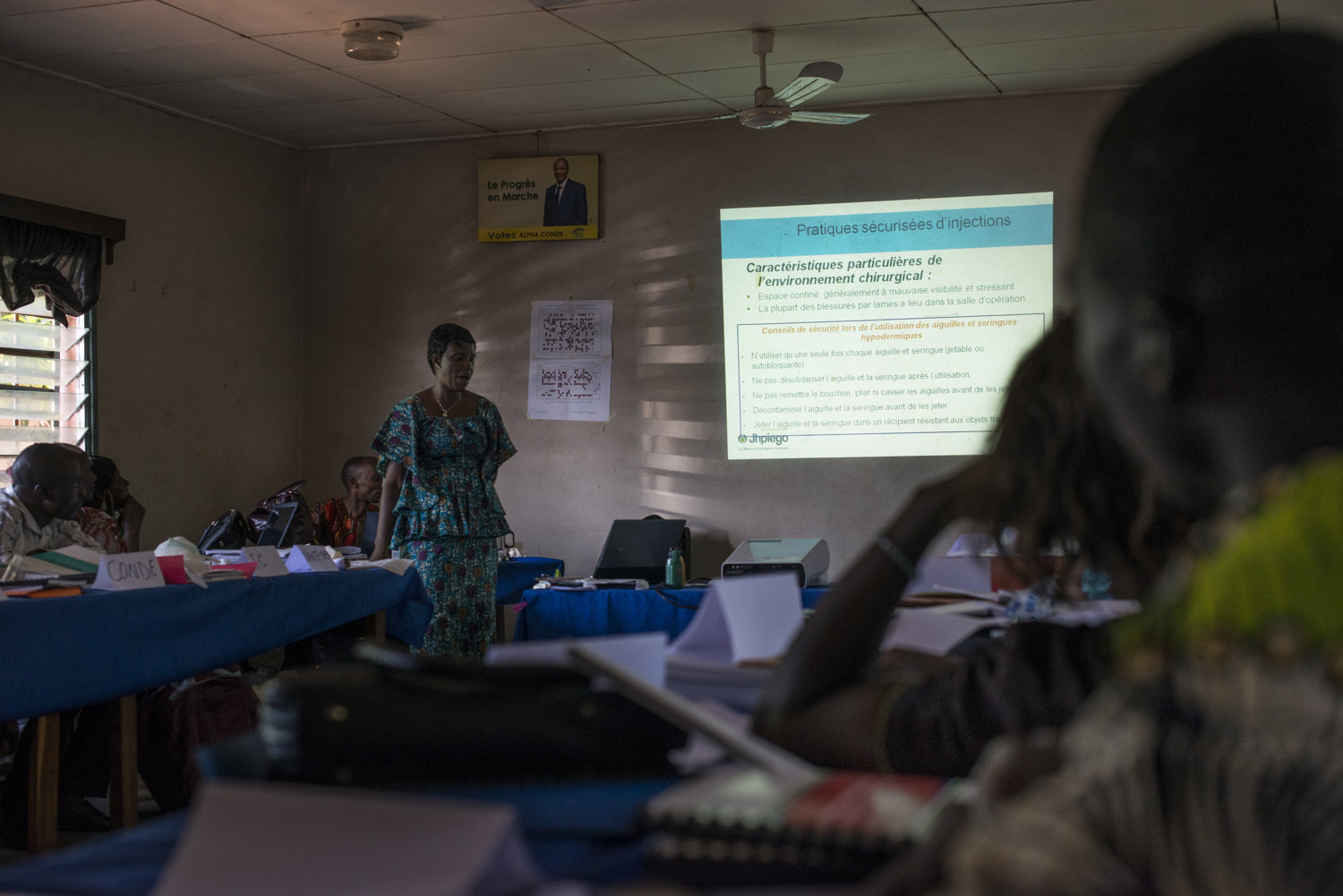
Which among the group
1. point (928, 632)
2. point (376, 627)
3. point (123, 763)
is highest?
point (928, 632)

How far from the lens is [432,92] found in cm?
554

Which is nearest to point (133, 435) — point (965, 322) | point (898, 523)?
point (965, 322)

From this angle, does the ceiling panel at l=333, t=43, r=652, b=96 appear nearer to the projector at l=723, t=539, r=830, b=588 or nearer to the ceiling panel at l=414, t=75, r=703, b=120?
the ceiling panel at l=414, t=75, r=703, b=120

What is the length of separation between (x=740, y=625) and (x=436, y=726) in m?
0.41

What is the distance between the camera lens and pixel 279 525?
4570 millimetres

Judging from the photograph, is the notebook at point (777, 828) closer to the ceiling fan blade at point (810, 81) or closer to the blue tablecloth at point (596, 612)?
the blue tablecloth at point (596, 612)

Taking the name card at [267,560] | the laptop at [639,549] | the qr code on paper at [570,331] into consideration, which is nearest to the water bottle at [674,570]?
the laptop at [639,549]

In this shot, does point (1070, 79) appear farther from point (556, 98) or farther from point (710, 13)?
point (556, 98)

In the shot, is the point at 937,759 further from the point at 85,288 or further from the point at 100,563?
the point at 85,288

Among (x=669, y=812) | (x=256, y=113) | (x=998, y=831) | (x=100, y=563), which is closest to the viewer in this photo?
(x=998, y=831)

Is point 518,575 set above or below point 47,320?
below

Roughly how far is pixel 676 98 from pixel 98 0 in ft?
8.49

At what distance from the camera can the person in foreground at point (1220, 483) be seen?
11.9 inches

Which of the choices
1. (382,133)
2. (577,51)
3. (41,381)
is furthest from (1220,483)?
(382,133)
